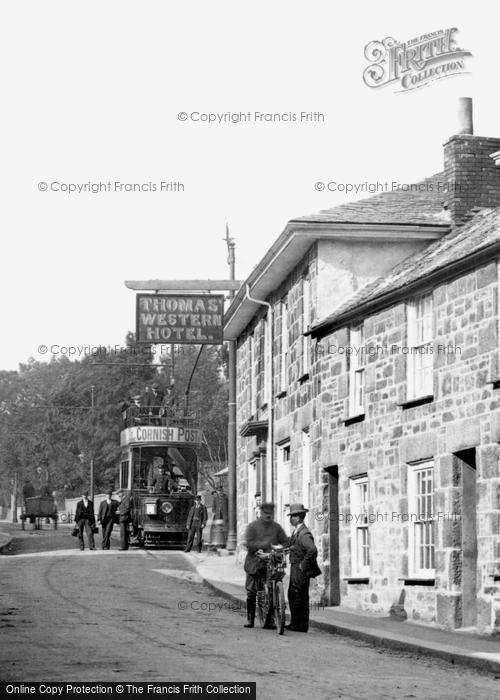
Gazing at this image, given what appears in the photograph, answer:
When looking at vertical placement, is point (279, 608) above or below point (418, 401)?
below

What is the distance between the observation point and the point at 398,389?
19922 mm

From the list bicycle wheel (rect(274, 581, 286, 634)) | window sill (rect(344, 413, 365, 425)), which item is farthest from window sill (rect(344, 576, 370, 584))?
bicycle wheel (rect(274, 581, 286, 634))

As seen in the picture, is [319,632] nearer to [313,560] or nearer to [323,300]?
[313,560]

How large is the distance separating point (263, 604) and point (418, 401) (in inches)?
140

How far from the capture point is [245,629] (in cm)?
1744

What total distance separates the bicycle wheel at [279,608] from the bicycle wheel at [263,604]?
271 millimetres

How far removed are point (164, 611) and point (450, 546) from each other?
4241mm

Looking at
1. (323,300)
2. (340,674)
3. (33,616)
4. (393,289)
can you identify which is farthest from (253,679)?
(323,300)

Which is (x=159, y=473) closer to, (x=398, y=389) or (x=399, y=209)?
(x=399, y=209)

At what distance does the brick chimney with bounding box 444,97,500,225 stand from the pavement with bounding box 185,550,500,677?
6.98 meters

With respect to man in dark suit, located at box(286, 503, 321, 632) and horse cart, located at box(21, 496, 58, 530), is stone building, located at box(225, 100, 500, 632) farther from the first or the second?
horse cart, located at box(21, 496, 58, 530)
